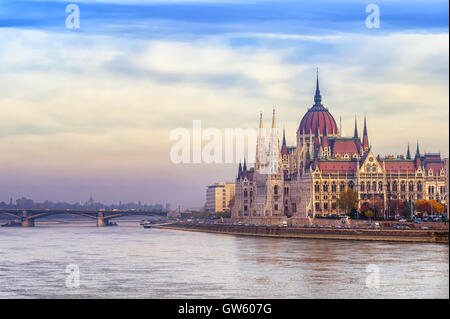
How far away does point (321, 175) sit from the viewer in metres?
119

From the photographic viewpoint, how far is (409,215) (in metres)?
104

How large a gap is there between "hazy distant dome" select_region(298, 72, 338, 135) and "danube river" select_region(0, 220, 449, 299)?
71.8 metres

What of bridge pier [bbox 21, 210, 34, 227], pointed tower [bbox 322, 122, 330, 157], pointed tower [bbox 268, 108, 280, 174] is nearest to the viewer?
pointed tower [bbox 322, 122, 330, 157]

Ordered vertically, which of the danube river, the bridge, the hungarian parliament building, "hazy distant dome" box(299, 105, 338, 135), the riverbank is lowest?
the danube river

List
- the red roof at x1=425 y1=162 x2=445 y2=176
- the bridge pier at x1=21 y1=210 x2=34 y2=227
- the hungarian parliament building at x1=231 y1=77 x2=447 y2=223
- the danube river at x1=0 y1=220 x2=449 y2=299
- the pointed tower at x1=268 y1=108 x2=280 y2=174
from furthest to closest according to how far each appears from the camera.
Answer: the bridge pier at x1=21 y1=210 x2=34 y2=227 → the pointed tower at x1=268 y1=108 x2=280 y2=174 → the red roof at x1=425 y1=162 x2=445 y2=176 → the hungarian parliament building at x1=231 y1=77 x2=447 y2=223 → the danube river at x1=0 y1=220 x2=449 y2=299

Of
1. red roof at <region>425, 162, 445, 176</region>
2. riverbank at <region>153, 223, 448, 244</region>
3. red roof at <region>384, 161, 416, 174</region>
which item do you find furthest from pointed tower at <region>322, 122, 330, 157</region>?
riverbank at <region>153, 223, 448, 244</region>

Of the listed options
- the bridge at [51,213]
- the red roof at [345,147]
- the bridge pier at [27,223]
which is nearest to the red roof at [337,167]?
the red roof at [345,147]

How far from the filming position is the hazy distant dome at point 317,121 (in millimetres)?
143000

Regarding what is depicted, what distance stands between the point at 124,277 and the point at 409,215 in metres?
63.1

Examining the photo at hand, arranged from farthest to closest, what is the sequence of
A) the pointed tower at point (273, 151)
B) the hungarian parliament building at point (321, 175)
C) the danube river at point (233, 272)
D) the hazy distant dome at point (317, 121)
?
the hazy distant dome at point (317, 121)
the pointed tower at point (273, 151)
the hungarian parliament building at point (321, 175)
the danube river at point (233, 272)

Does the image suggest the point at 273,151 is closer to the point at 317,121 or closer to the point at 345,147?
the point at 345,147

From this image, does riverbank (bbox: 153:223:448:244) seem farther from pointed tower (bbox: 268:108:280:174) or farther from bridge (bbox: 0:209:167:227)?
bridge (bbox: 0:209:167:227)

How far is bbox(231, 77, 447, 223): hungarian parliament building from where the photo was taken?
118m

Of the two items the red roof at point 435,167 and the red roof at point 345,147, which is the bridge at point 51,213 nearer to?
the red roof at point 345,147
